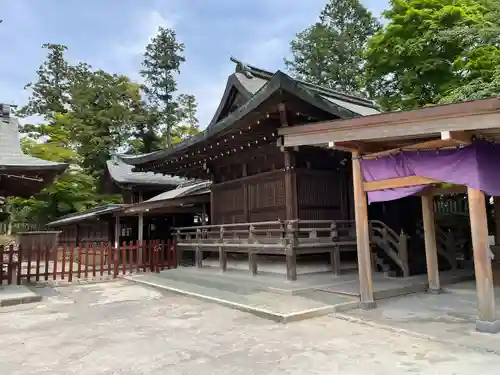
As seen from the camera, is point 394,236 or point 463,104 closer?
point 463,104

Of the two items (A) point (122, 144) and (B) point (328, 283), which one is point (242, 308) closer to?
(B) point (328, 283)

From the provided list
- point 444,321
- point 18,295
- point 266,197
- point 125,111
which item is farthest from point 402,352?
point 125,111

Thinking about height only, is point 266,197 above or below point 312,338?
above

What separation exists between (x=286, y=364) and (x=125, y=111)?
31.9 meters

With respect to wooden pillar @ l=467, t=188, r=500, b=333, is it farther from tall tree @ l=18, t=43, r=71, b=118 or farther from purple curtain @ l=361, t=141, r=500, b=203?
tall tree @ l=18, t=43, r=71, b=118

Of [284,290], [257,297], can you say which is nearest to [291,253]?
[284,290]

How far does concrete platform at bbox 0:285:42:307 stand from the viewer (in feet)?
27.5

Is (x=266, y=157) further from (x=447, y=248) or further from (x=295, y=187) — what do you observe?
(x=447, y=248)

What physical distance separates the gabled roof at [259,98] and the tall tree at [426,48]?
3.41m

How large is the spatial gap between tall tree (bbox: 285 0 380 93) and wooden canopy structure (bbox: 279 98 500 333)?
27063 mm

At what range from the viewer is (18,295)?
8.85 m

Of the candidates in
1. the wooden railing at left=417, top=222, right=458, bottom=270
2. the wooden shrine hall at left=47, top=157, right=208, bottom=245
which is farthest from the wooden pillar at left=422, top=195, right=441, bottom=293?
the wooden shrine hall at left=47, top=157, right=208, bottom=245

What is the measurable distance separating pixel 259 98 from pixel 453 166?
171 inches

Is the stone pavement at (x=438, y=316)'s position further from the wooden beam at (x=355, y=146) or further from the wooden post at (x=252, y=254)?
the wooden post at (x=252, y=254)
